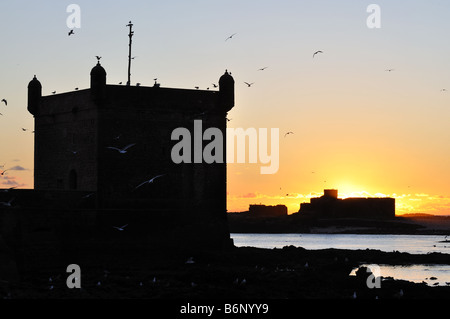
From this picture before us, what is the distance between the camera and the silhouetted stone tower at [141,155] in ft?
136

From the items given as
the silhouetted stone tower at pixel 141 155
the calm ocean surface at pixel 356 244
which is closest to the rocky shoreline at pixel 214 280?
Answer: the silhouetted stone tower at pixel 141 155

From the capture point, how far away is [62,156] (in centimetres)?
4331

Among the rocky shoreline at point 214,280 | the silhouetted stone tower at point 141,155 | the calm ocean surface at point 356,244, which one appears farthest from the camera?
the calm ocean surface at point 356,244

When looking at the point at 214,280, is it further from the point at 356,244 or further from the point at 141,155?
the point at 356,244

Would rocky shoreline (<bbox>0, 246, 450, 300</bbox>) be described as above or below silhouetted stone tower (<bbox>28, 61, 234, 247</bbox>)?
below

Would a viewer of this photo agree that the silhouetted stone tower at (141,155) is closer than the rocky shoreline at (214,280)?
No

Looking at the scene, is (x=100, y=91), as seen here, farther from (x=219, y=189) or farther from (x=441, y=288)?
(x=441, y=288)

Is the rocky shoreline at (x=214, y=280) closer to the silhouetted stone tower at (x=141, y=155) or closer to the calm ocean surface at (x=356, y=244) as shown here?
the silhouetted stone tower at (x=141, y=155)

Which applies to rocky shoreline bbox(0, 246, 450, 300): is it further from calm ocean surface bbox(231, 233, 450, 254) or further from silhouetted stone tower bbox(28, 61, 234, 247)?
calm ocean surface bbox(231, 233, 450, 254)

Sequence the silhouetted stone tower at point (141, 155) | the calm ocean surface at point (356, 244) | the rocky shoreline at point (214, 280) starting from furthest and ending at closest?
the calm ocean surface at point (356, 244)
the silhouetted stone tower at point (141, 155)
the rocky shoreline at point (214, 280)

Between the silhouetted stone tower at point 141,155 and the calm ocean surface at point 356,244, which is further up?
the silhouetted stone tower at point 141,155

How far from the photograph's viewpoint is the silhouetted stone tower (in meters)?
41.3

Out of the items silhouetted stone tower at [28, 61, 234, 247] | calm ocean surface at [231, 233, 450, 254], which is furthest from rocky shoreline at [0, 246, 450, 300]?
calm ocean surface at [231, 233, 450, 254]

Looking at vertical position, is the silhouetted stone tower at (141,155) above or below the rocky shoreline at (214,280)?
above
